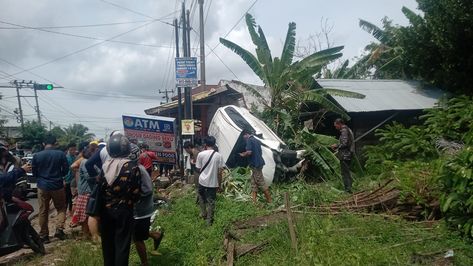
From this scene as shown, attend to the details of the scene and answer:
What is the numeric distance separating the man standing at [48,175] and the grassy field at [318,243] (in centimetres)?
108

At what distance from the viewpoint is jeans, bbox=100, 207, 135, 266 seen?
14.5 feet

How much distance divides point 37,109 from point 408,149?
147 feet

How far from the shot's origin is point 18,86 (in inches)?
1289

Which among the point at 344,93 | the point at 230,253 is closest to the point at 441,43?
the point at 344,93

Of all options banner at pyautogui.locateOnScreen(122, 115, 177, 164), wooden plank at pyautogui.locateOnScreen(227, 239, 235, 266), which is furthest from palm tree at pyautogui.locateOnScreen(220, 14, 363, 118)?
wooden plank at pyautogui.locateOnScreen(227, 239, 235, 266)

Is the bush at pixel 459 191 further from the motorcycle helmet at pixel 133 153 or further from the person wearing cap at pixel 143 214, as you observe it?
the motorcycle helmet at pixel 133 153

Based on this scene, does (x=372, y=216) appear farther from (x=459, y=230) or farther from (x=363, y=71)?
(x=363, y=71)

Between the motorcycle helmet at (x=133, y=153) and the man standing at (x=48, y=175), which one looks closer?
the motorcycle helmet at (x=133, y=153)

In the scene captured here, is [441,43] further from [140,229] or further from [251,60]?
[140,229]

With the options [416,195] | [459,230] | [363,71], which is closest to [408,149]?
[416,195]

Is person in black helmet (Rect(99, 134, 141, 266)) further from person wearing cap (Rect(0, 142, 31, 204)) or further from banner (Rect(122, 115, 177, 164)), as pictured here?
banner (Rect(122, 115, 177, 164))

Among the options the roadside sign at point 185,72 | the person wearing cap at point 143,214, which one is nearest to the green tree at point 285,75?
the roadside sign at point 185,72

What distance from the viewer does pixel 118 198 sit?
4402 mm

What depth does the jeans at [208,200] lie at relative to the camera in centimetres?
711
